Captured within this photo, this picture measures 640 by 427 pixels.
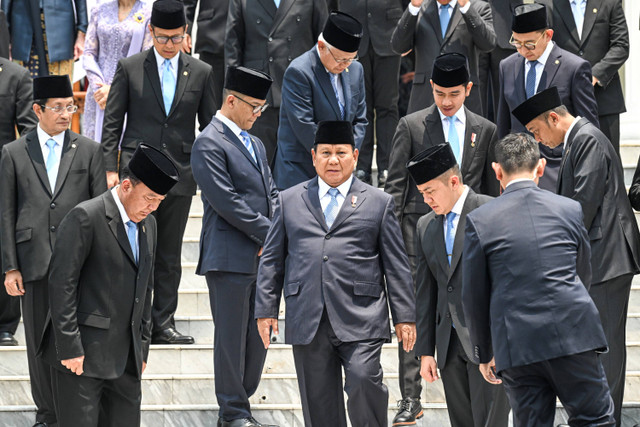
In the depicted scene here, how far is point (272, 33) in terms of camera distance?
31.9ft

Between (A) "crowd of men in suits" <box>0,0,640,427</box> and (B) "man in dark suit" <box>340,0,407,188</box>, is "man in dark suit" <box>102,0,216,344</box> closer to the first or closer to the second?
(A) "crowd of men in suits" <box>0,0,640,427</box>

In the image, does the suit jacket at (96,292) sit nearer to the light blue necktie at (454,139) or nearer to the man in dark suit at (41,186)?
the man in dark suit at (41,186)

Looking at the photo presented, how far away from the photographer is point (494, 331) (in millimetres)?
6070

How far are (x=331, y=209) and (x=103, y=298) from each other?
131cm

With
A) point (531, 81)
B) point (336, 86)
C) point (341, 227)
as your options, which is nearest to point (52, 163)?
point (336, 86)

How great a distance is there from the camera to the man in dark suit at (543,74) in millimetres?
8195

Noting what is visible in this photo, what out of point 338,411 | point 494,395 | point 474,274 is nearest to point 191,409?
point 338,411

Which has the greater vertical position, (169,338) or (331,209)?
(331,209)

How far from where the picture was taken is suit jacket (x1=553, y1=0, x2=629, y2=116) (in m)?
9.39

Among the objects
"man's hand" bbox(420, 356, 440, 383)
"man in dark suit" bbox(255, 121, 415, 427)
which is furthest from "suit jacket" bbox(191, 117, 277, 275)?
"man's hand" bbox(420, 356, 440, 383)

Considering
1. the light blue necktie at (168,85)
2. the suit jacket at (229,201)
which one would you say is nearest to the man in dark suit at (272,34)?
the light blue necktie at (168,85)

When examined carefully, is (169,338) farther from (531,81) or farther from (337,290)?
(531,81)

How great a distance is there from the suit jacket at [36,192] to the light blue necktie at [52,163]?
0.04m

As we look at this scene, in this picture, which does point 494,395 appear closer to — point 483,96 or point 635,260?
point 635,260
